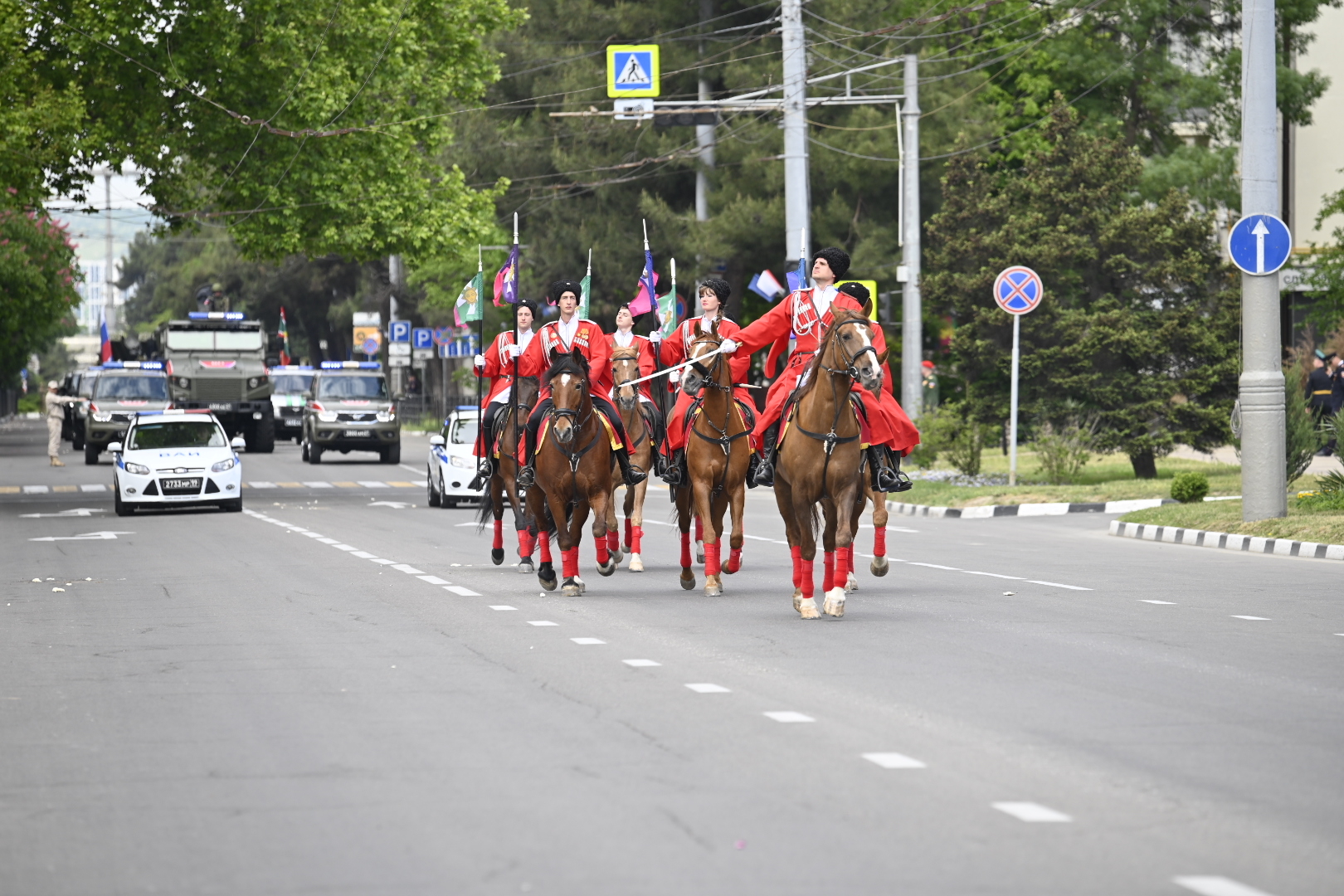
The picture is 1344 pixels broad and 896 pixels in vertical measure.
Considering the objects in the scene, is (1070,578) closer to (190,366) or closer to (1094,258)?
(1094,258)

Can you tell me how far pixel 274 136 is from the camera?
33.1 m

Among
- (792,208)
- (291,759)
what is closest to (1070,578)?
(291,759)

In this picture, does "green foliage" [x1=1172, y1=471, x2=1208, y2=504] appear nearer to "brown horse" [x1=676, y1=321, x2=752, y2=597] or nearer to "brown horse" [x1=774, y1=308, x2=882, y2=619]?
"brown horse" [x1=676, y1=321, x2=752, y2=597]

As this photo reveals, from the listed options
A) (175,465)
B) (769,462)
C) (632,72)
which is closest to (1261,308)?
(769,462)

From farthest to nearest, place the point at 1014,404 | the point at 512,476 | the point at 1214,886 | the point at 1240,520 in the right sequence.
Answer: the point at 1014,404
the point at 1240,520
the point at 512,476
the point at 1214,886

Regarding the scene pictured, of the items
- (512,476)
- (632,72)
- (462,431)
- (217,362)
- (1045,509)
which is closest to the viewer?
(512,476)

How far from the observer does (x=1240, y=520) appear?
2270 centimetres

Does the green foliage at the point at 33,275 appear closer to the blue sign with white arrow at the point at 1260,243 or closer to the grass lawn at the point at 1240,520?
the grass lawn at the point at 1240,520

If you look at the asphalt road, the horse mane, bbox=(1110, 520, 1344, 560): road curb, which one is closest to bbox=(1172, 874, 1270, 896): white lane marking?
the asphalt road

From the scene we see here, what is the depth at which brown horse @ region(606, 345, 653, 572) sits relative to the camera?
58.7ft

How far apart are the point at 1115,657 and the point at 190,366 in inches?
1757

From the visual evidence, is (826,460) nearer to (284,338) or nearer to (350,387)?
(350,387)

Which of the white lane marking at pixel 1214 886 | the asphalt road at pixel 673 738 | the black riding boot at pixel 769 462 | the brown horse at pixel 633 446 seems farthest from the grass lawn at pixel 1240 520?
the white lane marking at pixel 1214 886

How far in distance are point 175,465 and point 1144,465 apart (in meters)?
16.1
